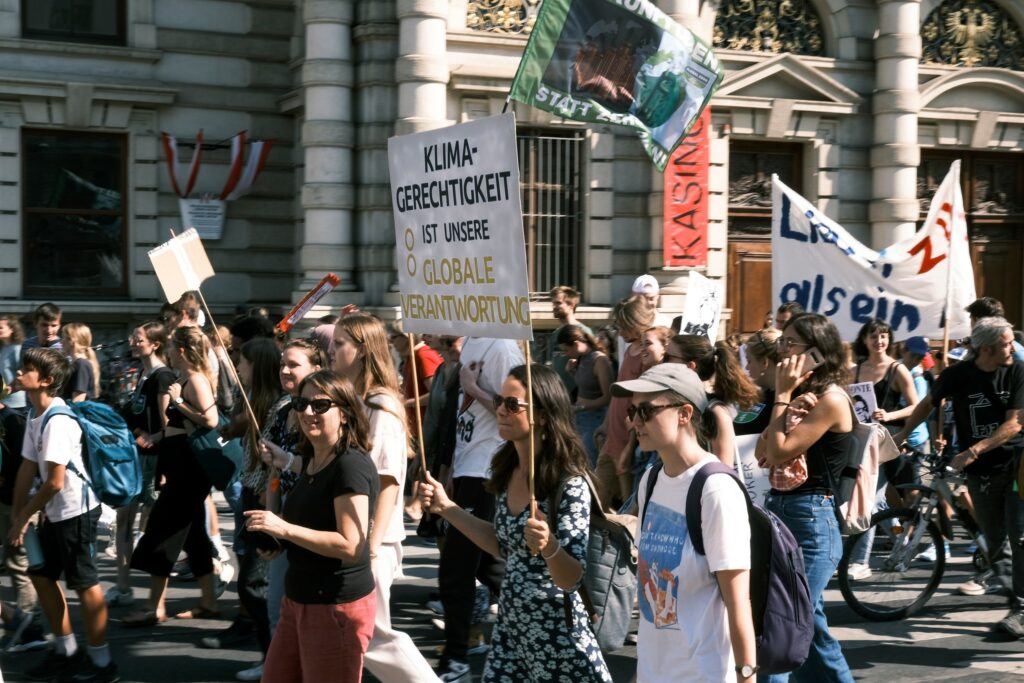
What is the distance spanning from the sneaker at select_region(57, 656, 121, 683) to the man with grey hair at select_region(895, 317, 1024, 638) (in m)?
4.80

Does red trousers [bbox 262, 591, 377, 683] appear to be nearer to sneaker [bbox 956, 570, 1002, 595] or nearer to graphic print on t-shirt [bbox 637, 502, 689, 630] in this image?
graphic print on t-shirt [bbox 637, 502, 689, 630]

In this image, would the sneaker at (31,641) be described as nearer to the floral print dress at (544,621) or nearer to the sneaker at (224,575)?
the sneaker at (224,575)

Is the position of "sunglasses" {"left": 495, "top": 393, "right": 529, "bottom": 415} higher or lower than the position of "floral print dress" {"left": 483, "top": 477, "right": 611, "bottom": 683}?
higher

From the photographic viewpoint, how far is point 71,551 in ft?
22.0

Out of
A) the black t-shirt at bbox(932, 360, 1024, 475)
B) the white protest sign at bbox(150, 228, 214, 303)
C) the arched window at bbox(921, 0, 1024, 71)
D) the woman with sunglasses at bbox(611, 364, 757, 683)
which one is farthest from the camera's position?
the arched window at bbox(921, 0, 1024, 71)

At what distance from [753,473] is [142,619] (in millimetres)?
3783

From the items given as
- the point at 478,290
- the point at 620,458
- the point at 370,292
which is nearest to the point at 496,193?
the point at 478,290

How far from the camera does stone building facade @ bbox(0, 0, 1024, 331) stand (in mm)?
16609

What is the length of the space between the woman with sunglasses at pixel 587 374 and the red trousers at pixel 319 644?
4.88 metres

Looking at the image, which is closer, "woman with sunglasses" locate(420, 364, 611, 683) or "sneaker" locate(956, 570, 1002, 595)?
"woman with sunglasses" locate(420, 364, 611, 683)

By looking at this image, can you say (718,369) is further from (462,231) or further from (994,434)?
(994,434)

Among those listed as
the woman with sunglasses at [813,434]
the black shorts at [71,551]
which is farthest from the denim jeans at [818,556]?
the black shorts at [71,551]

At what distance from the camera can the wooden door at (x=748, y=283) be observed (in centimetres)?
1831

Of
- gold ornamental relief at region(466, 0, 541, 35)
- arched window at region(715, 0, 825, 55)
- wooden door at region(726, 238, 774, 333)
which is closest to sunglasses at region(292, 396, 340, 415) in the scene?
gold ornamental relief at region(466, 0, 541, 35)
